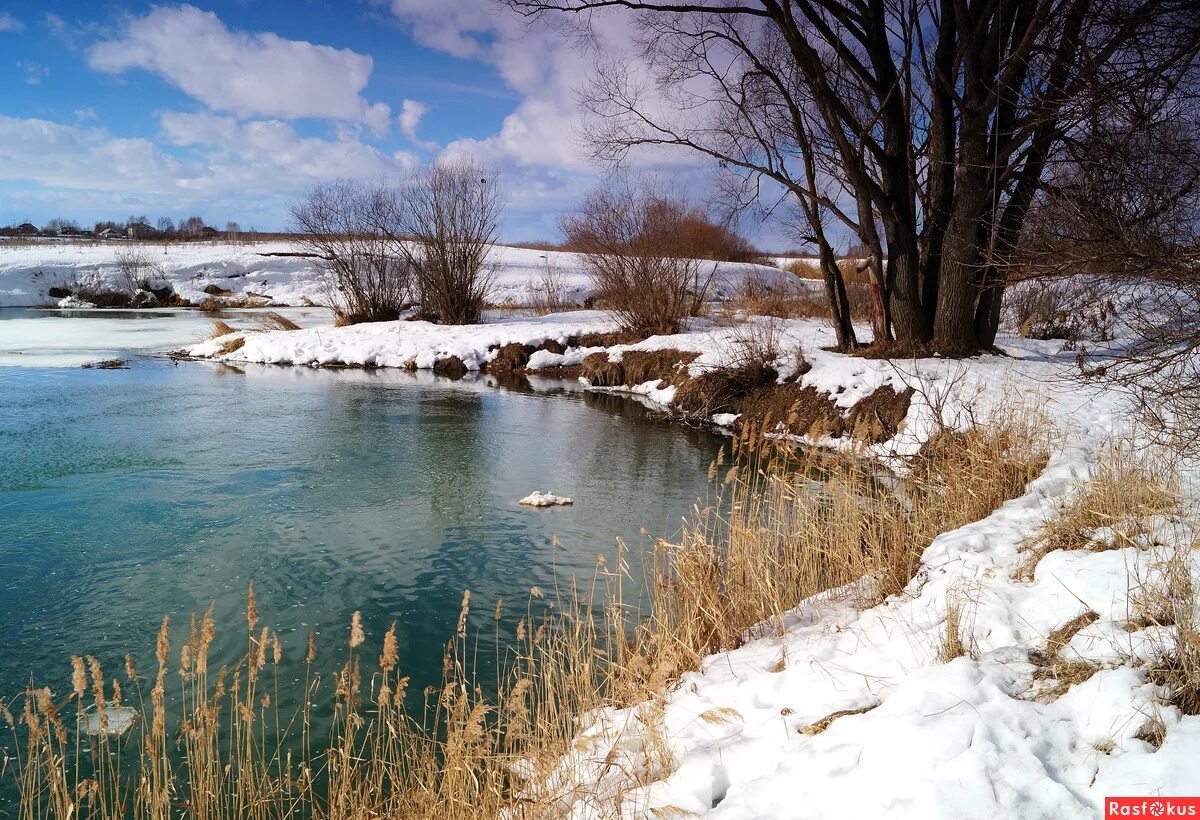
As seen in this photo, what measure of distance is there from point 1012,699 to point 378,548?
5.38 metres

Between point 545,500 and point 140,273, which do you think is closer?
point 545,500

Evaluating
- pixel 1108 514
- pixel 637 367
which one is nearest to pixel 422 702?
pixel 1108 514

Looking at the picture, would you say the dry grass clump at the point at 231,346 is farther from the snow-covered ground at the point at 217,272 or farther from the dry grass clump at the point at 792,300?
the dry grass clump at the point at 792,300

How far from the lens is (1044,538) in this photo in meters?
4.61

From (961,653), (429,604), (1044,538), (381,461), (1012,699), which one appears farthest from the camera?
(381,461)

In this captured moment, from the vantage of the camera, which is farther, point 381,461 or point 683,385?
point 683,385

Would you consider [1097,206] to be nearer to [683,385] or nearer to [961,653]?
[961,653]

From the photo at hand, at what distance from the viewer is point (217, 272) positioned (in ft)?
144

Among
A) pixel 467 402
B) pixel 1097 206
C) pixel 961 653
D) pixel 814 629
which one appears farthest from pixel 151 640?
pixel 467 402

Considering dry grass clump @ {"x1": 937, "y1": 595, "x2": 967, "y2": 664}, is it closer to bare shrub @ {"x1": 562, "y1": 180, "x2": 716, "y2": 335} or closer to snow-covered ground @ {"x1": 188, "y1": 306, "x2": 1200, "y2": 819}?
snow-covered ground @ {"x1": 188, "y1": 306, "x2": 1200, "y2": 819}

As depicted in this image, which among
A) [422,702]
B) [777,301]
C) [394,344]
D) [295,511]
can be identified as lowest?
[422,702]

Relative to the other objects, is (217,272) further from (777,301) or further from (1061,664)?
(1061,664)

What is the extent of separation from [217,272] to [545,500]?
137 feet

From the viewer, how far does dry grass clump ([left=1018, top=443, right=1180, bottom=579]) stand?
4289 mm
